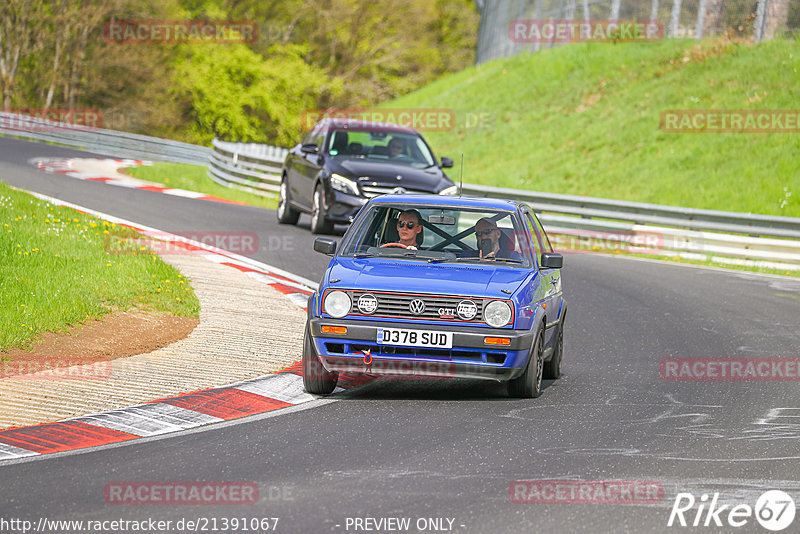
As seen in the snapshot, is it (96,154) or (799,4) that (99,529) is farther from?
(96,154)

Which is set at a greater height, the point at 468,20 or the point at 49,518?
the point at 468,20

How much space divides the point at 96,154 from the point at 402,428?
3251 centimetres

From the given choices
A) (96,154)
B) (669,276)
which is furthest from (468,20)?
(669,276)

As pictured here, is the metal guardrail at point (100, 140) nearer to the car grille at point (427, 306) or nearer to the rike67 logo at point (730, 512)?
the car grille at point (427, 306)

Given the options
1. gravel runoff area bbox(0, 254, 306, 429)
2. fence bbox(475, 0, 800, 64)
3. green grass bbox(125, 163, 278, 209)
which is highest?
fence bbox(475, 0, 800, 64)

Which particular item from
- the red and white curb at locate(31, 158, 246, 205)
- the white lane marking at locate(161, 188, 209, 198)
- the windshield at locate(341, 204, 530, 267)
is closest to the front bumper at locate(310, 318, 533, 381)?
the windshield at locate(341, 204, 530, 267)

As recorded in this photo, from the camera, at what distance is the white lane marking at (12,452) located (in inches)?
260

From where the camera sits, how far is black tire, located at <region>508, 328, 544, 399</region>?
8.75 meters

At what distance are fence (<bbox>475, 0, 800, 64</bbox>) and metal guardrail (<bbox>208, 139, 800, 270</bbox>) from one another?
10716 millimetres

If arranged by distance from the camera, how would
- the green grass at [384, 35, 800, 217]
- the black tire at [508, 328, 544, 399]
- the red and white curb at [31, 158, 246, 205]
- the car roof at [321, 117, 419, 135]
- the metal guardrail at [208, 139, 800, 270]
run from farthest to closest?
1. the green grass at [384, 35, 800, 217]
2. the red and white curb at [31, 158, 246, 205]
3. the metal guardrail at [208, 139, 800, 270]
4. the car roof at [321, 117, 419, 135]
5. the black tire at [508, 328, 544, 399]

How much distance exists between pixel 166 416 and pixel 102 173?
2368 centimetres

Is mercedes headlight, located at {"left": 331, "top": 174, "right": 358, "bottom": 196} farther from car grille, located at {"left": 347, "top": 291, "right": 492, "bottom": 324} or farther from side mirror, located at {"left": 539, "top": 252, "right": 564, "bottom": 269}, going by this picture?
car grille, located at {"left": 347, "top": 291, "right": 492, "bottom": 324}

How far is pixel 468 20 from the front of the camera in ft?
249

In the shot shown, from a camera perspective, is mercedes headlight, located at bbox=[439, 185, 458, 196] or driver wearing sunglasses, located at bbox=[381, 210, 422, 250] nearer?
driver wearing sunglasses, located at bbox=[381, 210, 422, 250]
